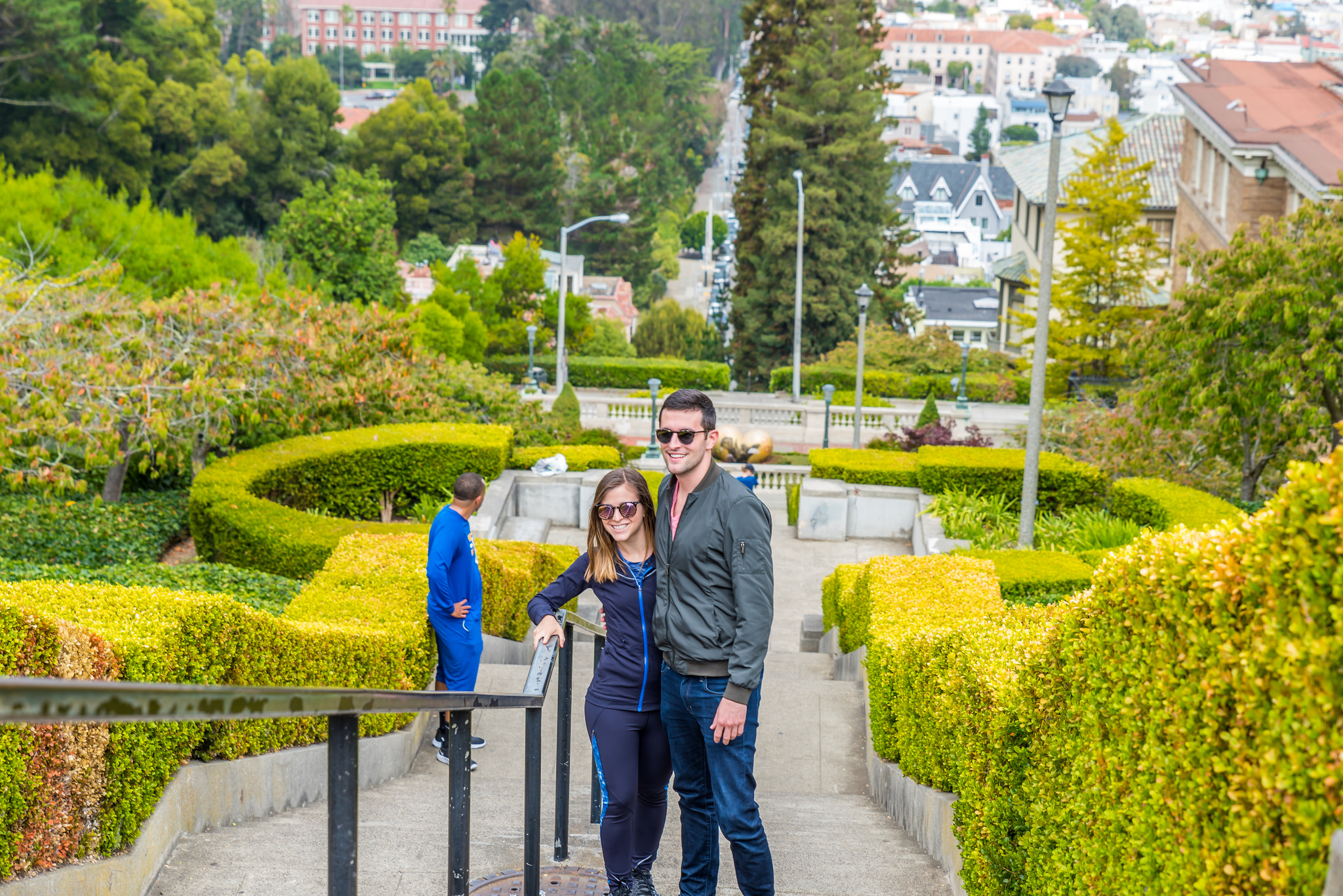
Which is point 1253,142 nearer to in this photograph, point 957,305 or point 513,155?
point 513,155

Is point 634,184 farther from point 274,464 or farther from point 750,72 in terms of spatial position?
point 274,464

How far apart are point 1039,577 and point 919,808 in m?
5.28

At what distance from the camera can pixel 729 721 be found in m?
4.30

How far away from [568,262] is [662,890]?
3000 inches

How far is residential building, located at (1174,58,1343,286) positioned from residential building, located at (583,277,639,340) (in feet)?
154

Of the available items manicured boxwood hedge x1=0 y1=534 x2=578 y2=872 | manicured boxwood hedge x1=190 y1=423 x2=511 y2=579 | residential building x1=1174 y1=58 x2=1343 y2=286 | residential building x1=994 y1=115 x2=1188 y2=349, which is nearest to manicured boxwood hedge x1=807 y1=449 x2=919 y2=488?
manicured boxwood hedge x1=190 y1=423 x2=511 y2=579

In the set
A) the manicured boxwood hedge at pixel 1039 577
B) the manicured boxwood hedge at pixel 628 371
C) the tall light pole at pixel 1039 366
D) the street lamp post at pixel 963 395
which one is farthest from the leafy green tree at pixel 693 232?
the manicured boxwood hedge at pixel 1039 577

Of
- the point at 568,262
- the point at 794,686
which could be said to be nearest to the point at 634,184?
the point at 568,262

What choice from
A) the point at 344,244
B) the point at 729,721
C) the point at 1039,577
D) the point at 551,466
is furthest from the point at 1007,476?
the point at 344,244

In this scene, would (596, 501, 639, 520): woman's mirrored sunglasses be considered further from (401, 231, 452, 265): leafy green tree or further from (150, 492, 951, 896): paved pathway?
(401, 231, 452, 265): leafy green tree

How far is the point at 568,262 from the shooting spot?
79938mm

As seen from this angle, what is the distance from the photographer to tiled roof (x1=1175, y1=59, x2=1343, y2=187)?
25719 millimetres

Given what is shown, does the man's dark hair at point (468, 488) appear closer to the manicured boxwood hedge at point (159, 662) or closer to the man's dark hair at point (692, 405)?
the manicured boxwood hedge at point (159, 662)

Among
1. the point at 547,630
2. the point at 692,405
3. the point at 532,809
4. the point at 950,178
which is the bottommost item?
the point at 532,809
